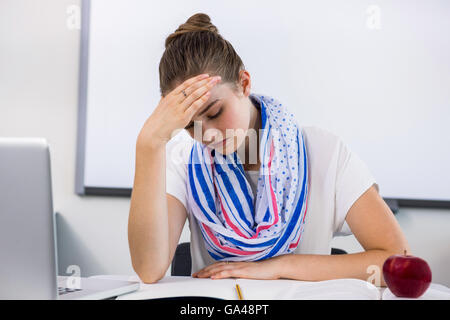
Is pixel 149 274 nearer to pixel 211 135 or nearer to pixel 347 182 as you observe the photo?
pixel 211 135

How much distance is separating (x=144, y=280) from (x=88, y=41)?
1758 millimetres

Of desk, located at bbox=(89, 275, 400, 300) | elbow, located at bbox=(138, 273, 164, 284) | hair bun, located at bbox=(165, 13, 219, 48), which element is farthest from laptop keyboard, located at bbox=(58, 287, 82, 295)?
hair bun, located at bbox=(165, 13, 219, 48)

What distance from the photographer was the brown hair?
3.49 feet

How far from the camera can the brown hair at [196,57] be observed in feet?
3.49

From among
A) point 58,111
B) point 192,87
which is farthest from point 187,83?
point 58,111

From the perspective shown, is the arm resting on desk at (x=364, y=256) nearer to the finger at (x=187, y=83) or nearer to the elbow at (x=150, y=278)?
the elbow at (x=150, y=278)

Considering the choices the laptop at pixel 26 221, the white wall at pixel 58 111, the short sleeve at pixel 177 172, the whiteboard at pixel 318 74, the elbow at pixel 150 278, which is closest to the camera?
the laptop at pixel 26 221

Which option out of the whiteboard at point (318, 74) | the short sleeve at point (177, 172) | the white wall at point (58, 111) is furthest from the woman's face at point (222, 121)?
the white wall at point (58, 111)

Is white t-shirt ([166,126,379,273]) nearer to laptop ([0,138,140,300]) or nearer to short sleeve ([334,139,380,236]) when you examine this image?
short sleeve ([334,139,380,236])

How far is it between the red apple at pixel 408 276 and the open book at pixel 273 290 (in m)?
0.02

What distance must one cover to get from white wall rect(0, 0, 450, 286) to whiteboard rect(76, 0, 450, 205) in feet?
0.27

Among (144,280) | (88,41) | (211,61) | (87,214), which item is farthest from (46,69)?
(144,280)
